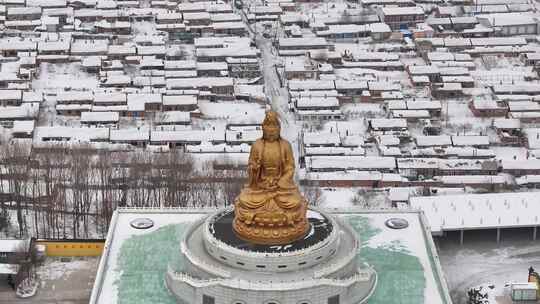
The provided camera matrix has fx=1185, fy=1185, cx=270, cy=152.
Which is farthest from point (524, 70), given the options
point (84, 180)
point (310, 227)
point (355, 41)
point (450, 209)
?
point (310, 227)

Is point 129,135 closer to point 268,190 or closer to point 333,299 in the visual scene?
point 268,190

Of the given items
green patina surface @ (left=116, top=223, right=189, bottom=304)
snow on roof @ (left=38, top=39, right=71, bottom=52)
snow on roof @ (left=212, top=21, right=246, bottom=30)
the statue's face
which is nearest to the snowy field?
the statue's face

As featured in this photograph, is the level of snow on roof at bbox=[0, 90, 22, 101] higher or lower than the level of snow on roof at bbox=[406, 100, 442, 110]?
higher

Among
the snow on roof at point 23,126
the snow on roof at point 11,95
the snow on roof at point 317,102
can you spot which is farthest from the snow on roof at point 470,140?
the snow on roof at point 11,95

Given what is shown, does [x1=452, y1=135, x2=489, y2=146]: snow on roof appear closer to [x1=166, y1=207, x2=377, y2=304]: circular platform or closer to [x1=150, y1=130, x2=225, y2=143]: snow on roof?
[x1=150, y1=130, x2=225, y2=143]: snow on roof

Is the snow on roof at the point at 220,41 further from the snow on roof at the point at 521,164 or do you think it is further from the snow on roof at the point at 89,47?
the snow on roof at the point at 521,164

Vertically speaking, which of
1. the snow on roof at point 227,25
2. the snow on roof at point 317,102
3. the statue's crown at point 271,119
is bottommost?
the snow on roof at point 317,102

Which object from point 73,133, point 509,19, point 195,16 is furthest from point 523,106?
point 195,16

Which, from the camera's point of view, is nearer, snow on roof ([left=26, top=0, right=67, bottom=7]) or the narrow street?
the narrow street
